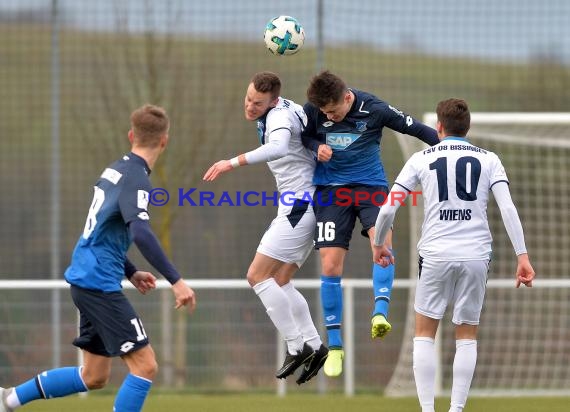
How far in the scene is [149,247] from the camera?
6215 millimetres

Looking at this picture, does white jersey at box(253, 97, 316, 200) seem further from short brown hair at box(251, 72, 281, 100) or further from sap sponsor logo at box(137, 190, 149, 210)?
sap sponsor logo at box(137, 190, 149, 210)

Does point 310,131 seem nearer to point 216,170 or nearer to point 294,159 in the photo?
point 294,159

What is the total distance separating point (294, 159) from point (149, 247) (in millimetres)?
2297

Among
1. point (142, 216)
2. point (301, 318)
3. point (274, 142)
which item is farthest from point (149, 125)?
point (301, 318)

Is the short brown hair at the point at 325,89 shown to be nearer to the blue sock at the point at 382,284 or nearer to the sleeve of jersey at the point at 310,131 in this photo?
the sleeve of jersey at the point at 310,131

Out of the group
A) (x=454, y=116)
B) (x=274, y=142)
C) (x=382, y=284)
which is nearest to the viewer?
(x=454, y=116)

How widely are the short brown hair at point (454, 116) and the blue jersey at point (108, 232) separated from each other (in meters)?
1.85

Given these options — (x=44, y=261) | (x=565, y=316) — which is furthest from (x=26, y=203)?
(x=565, y=316)

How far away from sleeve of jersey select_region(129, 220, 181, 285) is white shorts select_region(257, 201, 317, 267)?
2.01m

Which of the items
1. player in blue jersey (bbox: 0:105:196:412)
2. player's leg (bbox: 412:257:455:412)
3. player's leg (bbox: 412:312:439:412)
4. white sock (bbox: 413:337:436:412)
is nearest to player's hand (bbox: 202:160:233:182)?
player in blue jersey (bbox: 0:105:196:412)

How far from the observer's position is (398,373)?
1132 centimetres

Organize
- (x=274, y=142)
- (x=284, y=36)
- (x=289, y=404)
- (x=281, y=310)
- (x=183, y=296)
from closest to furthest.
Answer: (x=183, y=296) → (x=274, y=142) → (x=281, y=310) → (x=284, y=36) → (x=289, y=404)

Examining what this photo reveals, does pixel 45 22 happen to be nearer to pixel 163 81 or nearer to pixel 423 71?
pixel 163 81

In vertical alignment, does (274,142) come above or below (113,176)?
above
